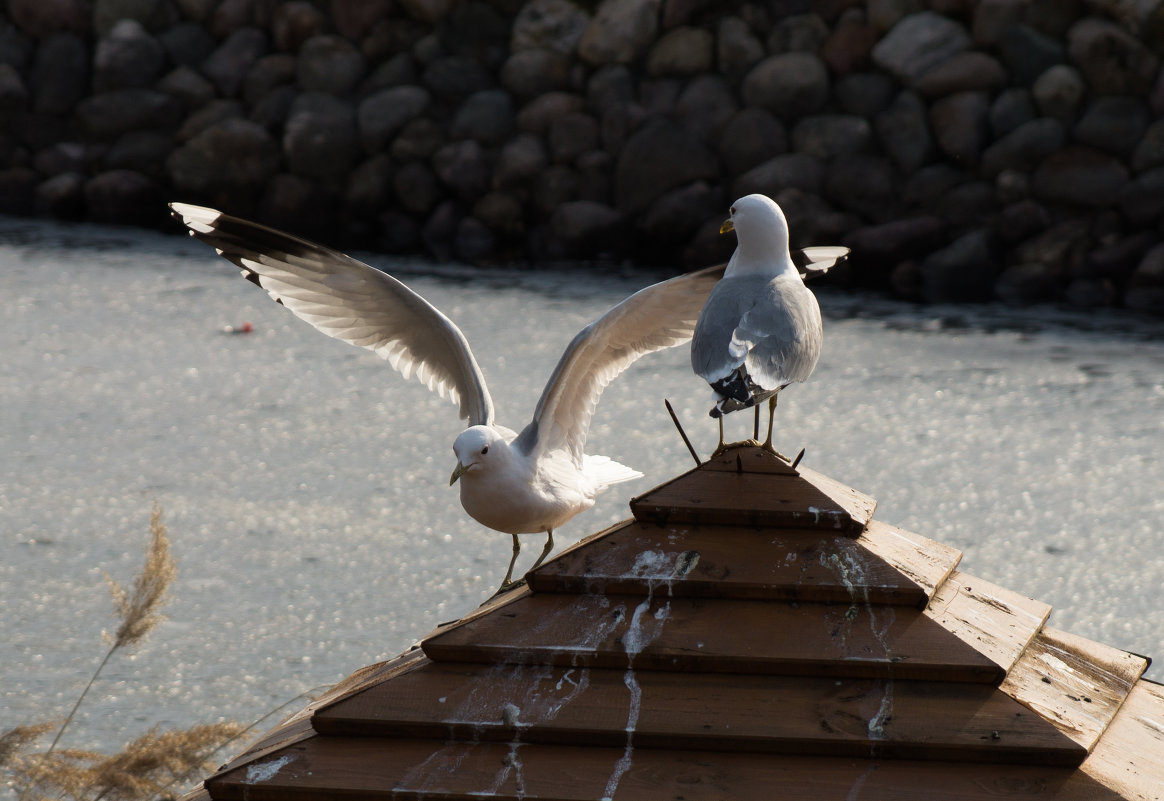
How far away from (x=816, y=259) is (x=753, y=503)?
3.57 feet

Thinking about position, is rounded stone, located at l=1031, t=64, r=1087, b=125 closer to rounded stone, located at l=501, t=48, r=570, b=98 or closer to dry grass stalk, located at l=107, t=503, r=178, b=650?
rounded stone, located at l=501, t=48, r=570, b=98

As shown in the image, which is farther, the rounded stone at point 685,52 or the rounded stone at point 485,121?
the rounded stone at point 485,121

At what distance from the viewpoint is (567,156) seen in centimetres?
811

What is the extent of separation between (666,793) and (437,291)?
5885mm

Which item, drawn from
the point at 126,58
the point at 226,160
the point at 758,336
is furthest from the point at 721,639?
the point at 126,58

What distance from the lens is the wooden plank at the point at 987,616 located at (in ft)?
4.86

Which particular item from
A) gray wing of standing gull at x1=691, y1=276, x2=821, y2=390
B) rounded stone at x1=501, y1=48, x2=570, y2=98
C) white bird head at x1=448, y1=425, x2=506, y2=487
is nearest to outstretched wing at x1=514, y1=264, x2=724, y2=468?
white bird head at x1=448, y1=425, x2=506, y2=487

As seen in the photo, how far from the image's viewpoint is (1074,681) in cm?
163

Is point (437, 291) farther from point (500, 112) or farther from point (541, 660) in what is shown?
point (541, 660)

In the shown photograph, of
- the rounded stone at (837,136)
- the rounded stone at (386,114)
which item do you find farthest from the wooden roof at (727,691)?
the rounded stone at (386,114)

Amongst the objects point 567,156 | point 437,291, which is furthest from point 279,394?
point 567,156

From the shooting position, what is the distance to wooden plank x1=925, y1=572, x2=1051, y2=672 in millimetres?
1480

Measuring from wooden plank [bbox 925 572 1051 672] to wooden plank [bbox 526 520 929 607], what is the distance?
67mm

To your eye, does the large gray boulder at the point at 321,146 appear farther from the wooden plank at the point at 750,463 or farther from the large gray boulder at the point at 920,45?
the wooden plank at the point at 750,463
